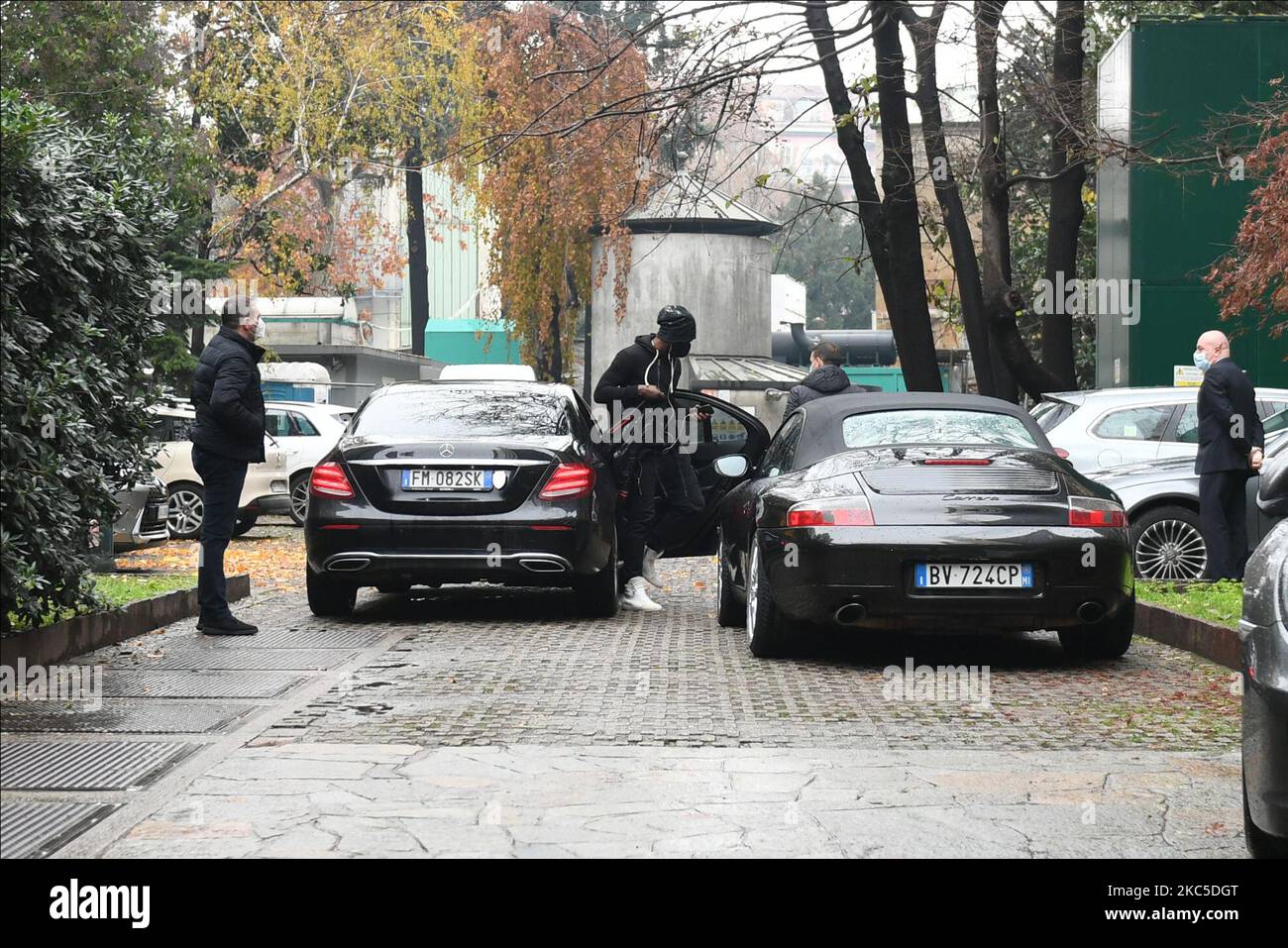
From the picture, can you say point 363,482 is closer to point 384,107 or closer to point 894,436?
point 894,436

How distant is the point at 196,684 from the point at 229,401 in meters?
2.35

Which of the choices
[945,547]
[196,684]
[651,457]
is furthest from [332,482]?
[945,547]

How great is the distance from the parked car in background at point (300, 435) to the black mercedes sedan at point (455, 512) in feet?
35.3

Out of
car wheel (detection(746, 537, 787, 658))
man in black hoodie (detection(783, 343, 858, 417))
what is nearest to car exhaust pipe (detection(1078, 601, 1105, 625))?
car wheel (detection(746, 537, 787, 658))

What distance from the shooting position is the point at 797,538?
863cm

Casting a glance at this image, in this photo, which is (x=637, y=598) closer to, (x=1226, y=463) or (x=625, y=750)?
(x=1226, y=463)

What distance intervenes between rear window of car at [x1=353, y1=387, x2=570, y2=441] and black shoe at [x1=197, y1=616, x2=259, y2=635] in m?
1.56

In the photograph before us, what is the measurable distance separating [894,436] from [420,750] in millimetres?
3880

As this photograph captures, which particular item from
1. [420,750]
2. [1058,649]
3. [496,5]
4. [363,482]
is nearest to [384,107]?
[496,5]

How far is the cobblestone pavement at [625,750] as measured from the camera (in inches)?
201

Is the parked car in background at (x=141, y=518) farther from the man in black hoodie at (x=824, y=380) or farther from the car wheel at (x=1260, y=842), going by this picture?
the car wheel at (x=1260, y=842)

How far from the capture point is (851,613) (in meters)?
8.48
